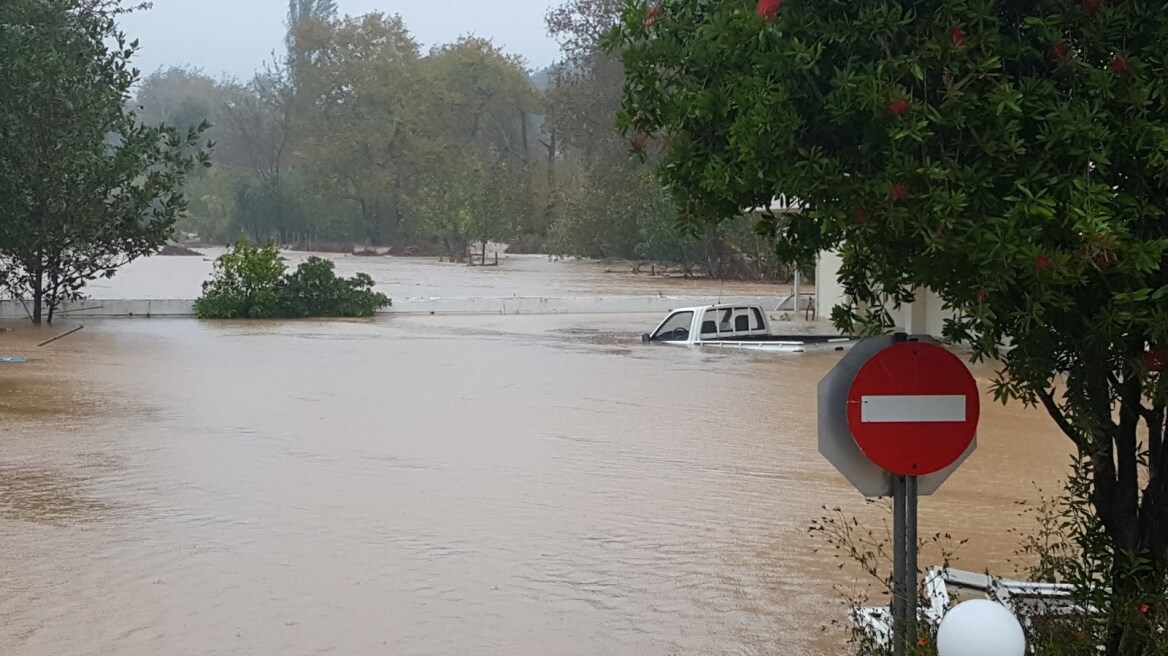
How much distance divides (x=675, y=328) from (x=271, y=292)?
38.3 feet

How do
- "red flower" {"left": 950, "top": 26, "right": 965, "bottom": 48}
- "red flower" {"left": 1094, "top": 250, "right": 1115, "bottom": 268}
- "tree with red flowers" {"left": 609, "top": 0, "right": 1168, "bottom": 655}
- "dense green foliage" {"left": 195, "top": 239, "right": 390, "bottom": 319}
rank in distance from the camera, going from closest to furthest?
"red flower" {"left": 1094, "top": 250, "right": 1115, "bottom": 268}
"tree with red flowers" {"left": 609, "top": 0, "right": 1168, "bottom": 655}
"red flower" {"left": 950, "top": 26, "right": 965, "bottom": 48}
"dense green foliage" {"left": 195, "top": 239, "right": 390, "bottom": 319}

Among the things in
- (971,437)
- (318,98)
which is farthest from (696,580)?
(318,98)

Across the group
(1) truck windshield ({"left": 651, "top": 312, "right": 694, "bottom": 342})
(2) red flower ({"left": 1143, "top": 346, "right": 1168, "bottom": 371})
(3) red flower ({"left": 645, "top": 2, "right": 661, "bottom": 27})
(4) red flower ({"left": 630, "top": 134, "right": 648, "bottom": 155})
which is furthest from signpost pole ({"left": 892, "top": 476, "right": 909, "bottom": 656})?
(1) truck windshield ({"left": 651, "top": 312, "right": 694, "bottom": 342})

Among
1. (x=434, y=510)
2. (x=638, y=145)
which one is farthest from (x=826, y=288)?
(x=638, y=145)

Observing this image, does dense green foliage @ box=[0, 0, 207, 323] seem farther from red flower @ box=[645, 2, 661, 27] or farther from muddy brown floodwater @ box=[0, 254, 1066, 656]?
red flower @ box=[645, 2, 661, 27]

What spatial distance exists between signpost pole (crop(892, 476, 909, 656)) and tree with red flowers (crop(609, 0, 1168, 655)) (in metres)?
0.53

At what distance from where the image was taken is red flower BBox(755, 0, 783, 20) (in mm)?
4578

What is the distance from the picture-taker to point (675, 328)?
2853 centimetres

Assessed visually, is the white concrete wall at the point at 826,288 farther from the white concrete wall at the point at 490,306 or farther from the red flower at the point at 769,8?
the red flower at the point at 769,8

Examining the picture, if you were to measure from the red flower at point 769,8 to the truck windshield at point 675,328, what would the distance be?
2316 cm

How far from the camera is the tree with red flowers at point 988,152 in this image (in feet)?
14.2

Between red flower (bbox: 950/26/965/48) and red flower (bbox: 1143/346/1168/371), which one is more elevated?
red flower (bbox: 950/26/965/48)

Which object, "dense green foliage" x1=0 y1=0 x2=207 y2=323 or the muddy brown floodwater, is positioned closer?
the muddy brown floodwater

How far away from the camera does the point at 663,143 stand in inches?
206
